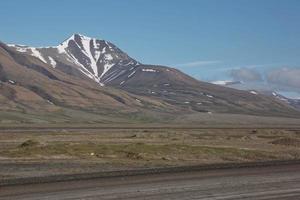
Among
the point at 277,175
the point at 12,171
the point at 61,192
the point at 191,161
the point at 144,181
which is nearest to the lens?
the point at 61,192

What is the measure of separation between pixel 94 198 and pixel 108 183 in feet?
13.2

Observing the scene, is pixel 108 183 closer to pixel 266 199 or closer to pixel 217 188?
pixel 217 188

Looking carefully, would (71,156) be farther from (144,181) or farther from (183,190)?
(183,190)

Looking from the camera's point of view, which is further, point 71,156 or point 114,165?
point 71,156

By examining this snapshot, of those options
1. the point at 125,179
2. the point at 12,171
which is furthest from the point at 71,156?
the point at 125,179

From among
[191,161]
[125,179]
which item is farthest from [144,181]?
[191,161]

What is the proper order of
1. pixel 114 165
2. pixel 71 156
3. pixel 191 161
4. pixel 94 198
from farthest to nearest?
pixel 71 156
pixel 191 161
pixel 114 165
pixel 94 198

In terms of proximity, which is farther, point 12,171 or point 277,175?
point 12,171

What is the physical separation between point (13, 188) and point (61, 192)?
2.25 meters

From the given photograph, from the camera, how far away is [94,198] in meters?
19.6

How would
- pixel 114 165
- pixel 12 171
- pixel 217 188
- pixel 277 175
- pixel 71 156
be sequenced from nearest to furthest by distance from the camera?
pixel 217 188 → pixel 277 175 → pixel 12 171 → pixel 114 165 → pixel 71 156

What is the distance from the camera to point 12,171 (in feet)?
101

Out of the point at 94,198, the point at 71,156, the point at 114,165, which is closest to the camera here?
the point at 94,198

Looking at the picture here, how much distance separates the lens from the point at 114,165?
114 ft
